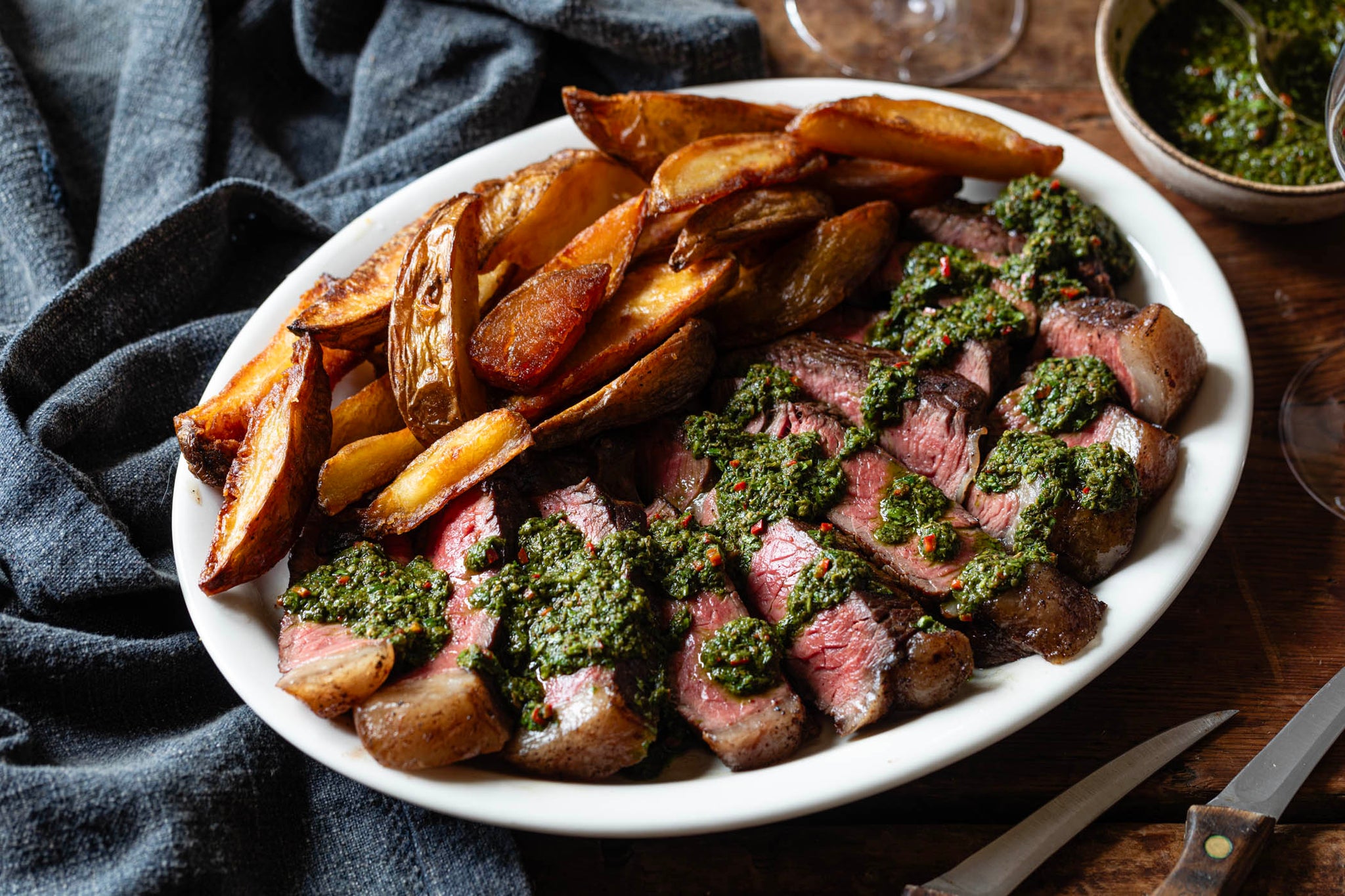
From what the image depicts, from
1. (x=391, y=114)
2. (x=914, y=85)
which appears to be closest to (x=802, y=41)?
(x=914, y=85)

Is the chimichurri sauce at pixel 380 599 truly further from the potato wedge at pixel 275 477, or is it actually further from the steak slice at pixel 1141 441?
the steak slice at pixel 1141 441

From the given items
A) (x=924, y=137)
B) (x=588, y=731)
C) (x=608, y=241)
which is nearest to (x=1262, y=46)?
(x=924, y=137)

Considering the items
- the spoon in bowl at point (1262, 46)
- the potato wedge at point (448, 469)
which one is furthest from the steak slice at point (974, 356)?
the spoon in bowl at point (1262, 46)

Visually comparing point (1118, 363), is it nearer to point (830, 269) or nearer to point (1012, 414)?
point (1012, 414)

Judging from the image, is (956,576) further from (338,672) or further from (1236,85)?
(1236,85)

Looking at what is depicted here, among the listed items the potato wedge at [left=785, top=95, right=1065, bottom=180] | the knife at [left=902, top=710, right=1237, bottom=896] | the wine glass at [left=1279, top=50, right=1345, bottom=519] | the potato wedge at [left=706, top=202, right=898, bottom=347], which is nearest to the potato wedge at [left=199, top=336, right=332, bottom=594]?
the potato wedge at [left=706, top=202, right=898, bottom=347]
